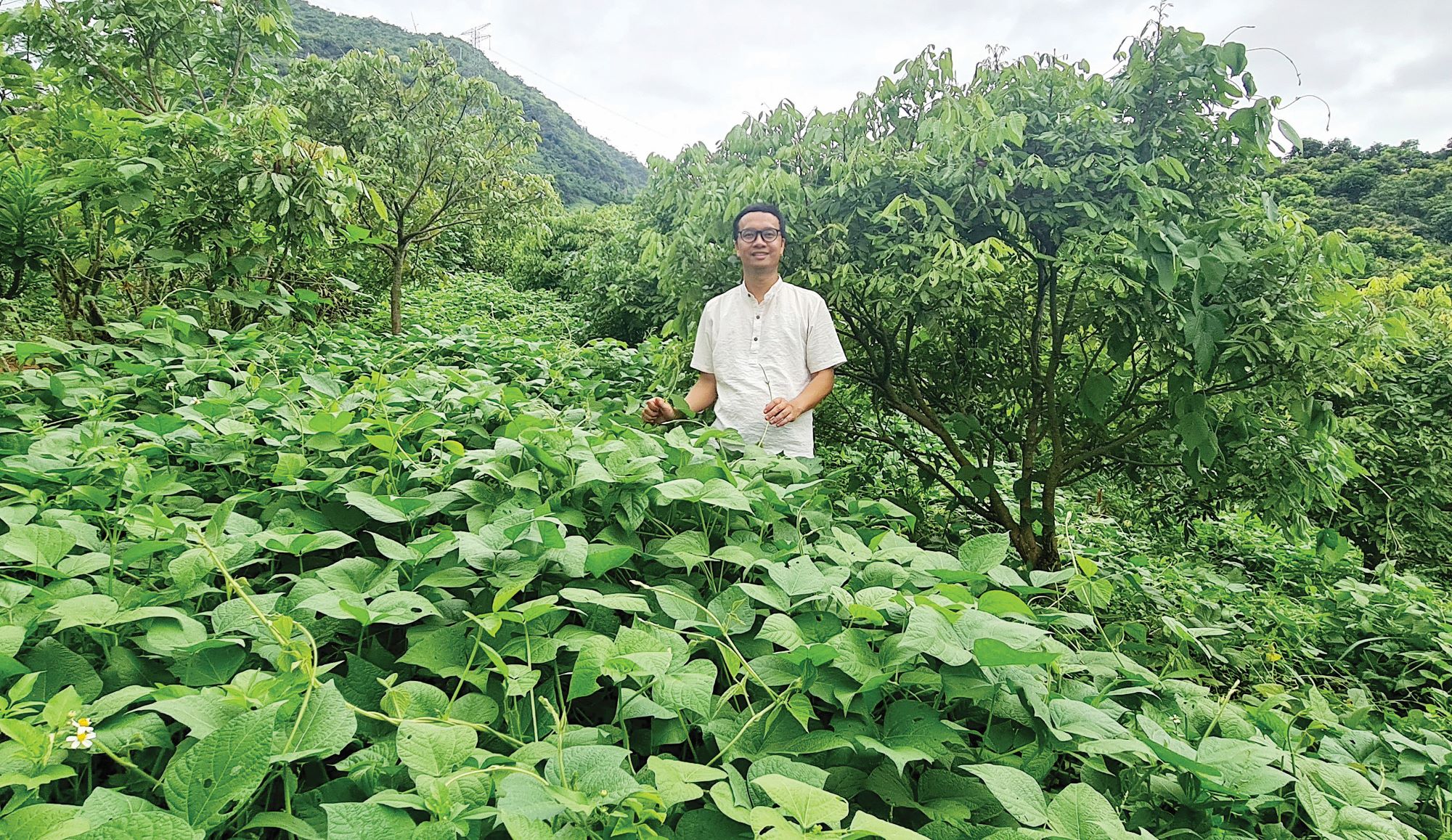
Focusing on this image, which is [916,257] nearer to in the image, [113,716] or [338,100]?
[113,716]

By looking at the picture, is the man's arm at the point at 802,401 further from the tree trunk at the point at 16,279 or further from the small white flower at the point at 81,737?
the tree trunk at the point at 16,279

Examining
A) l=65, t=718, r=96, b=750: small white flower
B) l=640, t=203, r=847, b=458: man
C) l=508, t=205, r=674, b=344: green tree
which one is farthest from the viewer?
l=508, t=205, r=674, b=344: green tree

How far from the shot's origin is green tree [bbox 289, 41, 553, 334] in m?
6.51

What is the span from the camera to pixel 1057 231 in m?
2.97

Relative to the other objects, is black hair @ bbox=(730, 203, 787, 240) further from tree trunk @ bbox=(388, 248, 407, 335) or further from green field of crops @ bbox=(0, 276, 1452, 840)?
tree trunk @ bbox=(388, 248, 407, 335)

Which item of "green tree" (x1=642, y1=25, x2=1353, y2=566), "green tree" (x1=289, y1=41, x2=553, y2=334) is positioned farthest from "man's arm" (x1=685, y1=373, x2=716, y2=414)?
"green tree" (x1=289, y1=41, x2=553, y2=334)

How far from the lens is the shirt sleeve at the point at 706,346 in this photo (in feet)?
9.02

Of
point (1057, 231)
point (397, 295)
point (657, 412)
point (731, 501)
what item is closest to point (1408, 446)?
point (1057, 231)

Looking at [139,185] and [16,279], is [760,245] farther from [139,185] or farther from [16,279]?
[16,279]

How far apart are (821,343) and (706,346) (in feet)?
1.39

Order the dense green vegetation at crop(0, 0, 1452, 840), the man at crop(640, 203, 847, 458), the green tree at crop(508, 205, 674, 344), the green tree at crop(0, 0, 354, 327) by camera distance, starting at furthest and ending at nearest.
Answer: the green tree at crop(508, 205, 674, 344), the green tree at crop(0, 0, 354, 327), the man at crop(640, 203, 847, 458), the dense green vegetation at crop(0, 0, 1452, 840)

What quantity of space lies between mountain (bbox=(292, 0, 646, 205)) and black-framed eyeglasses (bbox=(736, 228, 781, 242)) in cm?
3407

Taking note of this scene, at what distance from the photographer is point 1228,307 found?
2646mm

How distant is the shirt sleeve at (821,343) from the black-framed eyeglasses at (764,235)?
0.27 m
